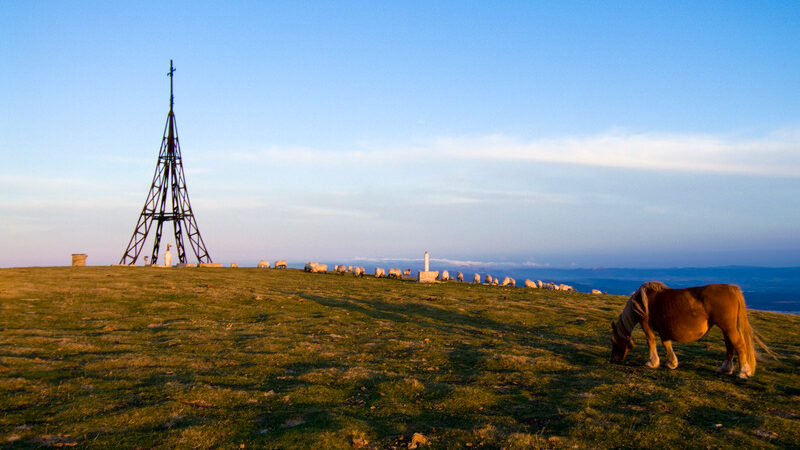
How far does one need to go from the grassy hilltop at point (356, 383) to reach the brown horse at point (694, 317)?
857 mm

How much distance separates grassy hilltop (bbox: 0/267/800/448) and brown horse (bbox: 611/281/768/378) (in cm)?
86

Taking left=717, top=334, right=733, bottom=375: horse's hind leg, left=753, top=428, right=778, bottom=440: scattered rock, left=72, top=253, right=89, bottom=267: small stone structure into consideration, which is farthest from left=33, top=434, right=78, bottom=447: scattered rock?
left=72, top=253, right=89, bottom=267: small stone structure

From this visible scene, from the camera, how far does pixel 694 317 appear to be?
46.5ft

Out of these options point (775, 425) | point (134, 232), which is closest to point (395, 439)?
point (775, 425)

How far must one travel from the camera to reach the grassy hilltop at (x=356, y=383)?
929 cm

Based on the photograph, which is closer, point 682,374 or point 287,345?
point 682,374

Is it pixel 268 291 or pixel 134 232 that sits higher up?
pixel 134 232

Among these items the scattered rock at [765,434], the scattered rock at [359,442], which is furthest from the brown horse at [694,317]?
the scattered rock at [359,442]

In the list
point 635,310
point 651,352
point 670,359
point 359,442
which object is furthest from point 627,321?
point 359,442

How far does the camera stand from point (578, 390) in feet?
41.1

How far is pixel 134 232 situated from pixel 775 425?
2655 inches

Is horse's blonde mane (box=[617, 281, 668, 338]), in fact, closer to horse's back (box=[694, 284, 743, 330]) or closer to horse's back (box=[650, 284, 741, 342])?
horse's back (box=[650, 284, 741, 342])

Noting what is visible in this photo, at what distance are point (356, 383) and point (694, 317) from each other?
10513 mm

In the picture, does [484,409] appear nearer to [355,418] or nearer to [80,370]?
[355,418]
